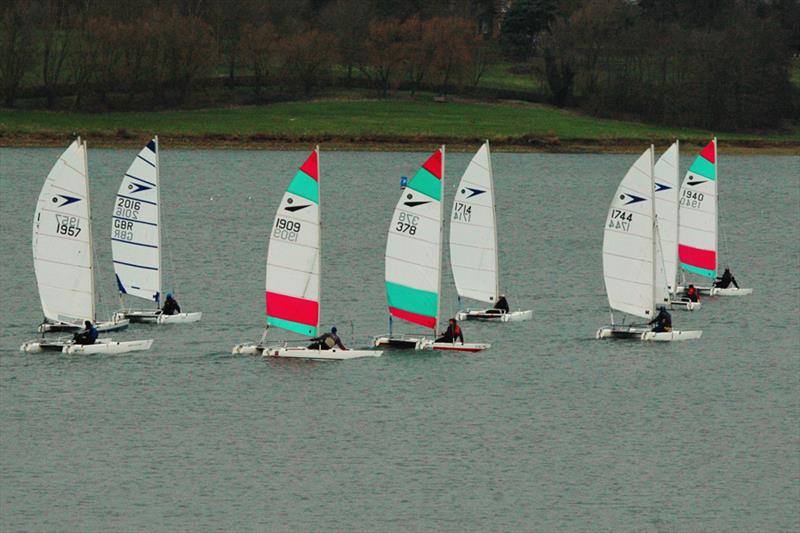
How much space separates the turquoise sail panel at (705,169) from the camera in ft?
254

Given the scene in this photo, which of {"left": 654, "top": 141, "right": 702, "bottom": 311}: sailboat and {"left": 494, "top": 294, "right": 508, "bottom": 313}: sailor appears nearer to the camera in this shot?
{"left": 494, "top": 294, "right": 508, "bottom": 313}: sailor

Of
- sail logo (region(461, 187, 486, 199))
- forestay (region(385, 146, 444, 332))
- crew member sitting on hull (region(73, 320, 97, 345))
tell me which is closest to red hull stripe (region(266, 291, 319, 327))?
forestay (region(385, 146, 444, 332))

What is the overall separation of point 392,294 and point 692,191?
21.9m

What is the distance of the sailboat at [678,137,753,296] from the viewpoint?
77.2 metres

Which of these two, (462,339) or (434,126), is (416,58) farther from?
(462,339)

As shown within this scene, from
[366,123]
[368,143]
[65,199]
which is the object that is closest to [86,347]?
[65,199]

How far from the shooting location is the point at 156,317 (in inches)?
2598

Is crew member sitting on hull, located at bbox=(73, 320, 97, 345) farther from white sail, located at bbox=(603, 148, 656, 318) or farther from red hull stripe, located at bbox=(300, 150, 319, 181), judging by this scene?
white sail, located at bbox=(603, 148, 656, 318)

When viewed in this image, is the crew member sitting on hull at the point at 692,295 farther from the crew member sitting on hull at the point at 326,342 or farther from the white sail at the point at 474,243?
the crew member sitting on hull at the point at 326,342

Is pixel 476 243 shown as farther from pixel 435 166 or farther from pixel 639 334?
pixel 435 166

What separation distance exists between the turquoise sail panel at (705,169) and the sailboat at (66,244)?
28.6 metres

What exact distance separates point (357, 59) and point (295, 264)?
109m

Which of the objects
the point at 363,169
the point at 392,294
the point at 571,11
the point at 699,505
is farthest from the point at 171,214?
the point at 571,11

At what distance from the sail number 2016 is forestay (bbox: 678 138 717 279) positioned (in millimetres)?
12840
